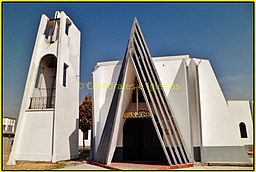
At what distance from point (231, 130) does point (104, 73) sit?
8.15 meters

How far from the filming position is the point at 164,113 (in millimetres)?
11711

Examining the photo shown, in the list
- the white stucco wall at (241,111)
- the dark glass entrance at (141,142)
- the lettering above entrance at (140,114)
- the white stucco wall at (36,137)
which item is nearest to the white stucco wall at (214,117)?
the lettering above entrance at (140,114)

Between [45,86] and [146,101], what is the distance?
8.39 metres

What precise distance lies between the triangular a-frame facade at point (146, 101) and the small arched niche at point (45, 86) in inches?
205

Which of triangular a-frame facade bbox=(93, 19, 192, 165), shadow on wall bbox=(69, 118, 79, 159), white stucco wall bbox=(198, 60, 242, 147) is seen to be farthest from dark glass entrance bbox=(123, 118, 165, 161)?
shadow on wall bbox=(69, 118, 79, 159)

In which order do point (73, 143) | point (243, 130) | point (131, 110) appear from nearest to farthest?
1. point (131, 110)
2. point (73, 143)
3. point (243, 130)

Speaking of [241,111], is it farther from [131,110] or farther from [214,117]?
[131,110]

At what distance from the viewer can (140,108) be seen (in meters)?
14.1

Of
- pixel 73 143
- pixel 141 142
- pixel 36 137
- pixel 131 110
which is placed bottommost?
pixel 73 143

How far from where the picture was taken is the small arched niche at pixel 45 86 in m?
14.7

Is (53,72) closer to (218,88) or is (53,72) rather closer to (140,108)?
(140,108)

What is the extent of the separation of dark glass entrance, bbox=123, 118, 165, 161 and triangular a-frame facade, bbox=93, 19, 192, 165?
85.0 inches

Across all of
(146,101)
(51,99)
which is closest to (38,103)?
(51,99)

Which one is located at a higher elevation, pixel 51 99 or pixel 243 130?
pixel 51 99
